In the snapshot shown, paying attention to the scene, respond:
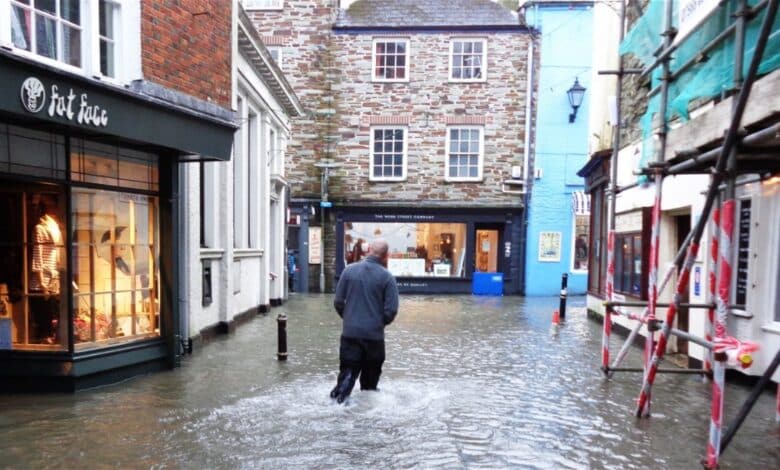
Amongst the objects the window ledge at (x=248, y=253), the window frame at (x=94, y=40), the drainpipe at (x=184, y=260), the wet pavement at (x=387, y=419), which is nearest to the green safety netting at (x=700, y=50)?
the wet pavement at (x=387, y=419)

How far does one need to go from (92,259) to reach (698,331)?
8.17m

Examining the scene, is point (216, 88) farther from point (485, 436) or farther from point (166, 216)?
point (485, 436)

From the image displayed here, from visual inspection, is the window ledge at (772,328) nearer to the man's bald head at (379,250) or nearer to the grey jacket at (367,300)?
the grey jacket at (367,300)

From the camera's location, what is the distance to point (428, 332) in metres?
10.9

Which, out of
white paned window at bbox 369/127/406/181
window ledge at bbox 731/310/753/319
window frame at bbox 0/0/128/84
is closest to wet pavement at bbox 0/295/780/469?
window ledge at bbox 731/310/753/319

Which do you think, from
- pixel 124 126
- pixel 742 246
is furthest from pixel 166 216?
pixel 742 246

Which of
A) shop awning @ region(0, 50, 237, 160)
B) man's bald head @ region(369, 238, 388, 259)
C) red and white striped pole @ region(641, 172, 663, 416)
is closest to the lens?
shop awning @ region(0, 50, 237, 160)

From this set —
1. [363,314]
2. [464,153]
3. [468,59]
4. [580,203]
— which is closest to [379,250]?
[363,314]

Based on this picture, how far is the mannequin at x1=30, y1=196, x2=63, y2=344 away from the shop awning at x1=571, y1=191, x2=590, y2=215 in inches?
652

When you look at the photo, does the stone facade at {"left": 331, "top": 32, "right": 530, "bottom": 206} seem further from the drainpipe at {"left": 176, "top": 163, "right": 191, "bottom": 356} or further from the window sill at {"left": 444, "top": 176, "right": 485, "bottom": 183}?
the drainpipe at {"left": 176, "top": 163, "right": 191, "bottom": 356}

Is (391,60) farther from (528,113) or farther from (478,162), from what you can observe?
(528,113)

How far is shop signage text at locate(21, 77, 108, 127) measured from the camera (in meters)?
4.69

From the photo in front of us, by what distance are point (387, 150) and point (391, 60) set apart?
326 cm

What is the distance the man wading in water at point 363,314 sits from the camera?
5.70m
